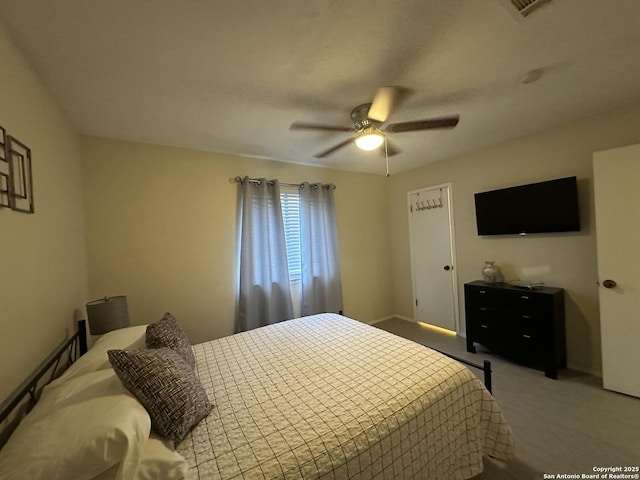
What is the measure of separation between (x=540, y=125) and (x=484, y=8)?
6.74 feet

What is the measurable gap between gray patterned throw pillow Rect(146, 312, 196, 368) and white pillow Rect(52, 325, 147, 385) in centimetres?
11

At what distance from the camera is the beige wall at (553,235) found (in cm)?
248

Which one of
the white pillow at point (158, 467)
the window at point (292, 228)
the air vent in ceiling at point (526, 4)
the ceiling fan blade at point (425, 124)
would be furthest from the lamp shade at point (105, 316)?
the air vent in ceiling at point (526, 4)

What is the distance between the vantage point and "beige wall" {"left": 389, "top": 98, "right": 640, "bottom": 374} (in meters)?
2.48

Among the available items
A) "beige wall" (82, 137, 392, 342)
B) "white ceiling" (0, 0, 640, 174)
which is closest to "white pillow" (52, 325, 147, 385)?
"beige wall" (82, 137, 392, 342)

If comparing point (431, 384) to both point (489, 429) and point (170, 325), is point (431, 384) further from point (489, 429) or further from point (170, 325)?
point (170, 325)

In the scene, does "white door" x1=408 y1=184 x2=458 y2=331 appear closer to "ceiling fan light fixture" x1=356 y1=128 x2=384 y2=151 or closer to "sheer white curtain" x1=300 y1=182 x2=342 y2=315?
"sheer white curtain" x1=300 y1=182 x2=342 y2=315

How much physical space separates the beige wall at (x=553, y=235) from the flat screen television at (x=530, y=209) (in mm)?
134

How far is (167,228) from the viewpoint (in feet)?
8.89

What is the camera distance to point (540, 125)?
263 cm

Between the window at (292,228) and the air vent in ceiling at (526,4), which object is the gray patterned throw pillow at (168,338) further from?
the air vent in ceiling at (526,4)

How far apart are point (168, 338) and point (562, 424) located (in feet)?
9.38

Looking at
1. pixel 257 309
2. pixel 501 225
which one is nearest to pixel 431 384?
pixel 257 309

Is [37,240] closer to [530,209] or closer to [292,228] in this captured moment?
[292,228]
